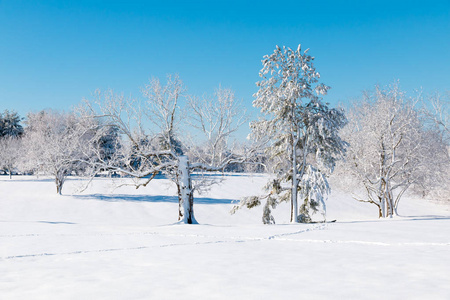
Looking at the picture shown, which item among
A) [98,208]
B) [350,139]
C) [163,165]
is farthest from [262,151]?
[98,208]

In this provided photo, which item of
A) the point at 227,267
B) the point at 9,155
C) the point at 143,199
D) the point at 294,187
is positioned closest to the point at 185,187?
→ the point at 294,187

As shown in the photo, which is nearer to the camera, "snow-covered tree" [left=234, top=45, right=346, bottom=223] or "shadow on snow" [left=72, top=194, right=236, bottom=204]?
"snow-covered tree" [left=234, top=45, right=346, bottom=223]

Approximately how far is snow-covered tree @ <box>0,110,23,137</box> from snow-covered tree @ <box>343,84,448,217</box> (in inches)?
2747

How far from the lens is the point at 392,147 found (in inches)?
930

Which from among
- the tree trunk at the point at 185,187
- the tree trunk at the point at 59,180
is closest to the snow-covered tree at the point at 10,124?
the tree trunk at the point at 59,180

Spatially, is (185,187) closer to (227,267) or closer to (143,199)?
(227,267)

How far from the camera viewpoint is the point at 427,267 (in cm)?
590

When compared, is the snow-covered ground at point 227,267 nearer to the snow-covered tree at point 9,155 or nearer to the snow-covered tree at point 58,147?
the snow-covered tree at point 58,147

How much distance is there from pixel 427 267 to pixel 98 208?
96.1ft

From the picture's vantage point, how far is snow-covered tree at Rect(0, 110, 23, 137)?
73438mm

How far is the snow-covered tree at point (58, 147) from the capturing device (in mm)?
18831

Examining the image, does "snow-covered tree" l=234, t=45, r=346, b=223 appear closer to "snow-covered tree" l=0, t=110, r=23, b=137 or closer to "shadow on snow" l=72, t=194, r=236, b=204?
"shadow on snow" l=72, t=194, r=236, b=204

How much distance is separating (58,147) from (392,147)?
25056 millimetres

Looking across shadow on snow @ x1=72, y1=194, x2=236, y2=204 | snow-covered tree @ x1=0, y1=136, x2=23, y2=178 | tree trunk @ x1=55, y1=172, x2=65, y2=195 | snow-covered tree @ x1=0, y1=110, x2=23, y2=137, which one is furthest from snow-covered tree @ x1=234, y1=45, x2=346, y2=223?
snow-covered tree @ x1=0, y1=110, x2=23, y2=137
